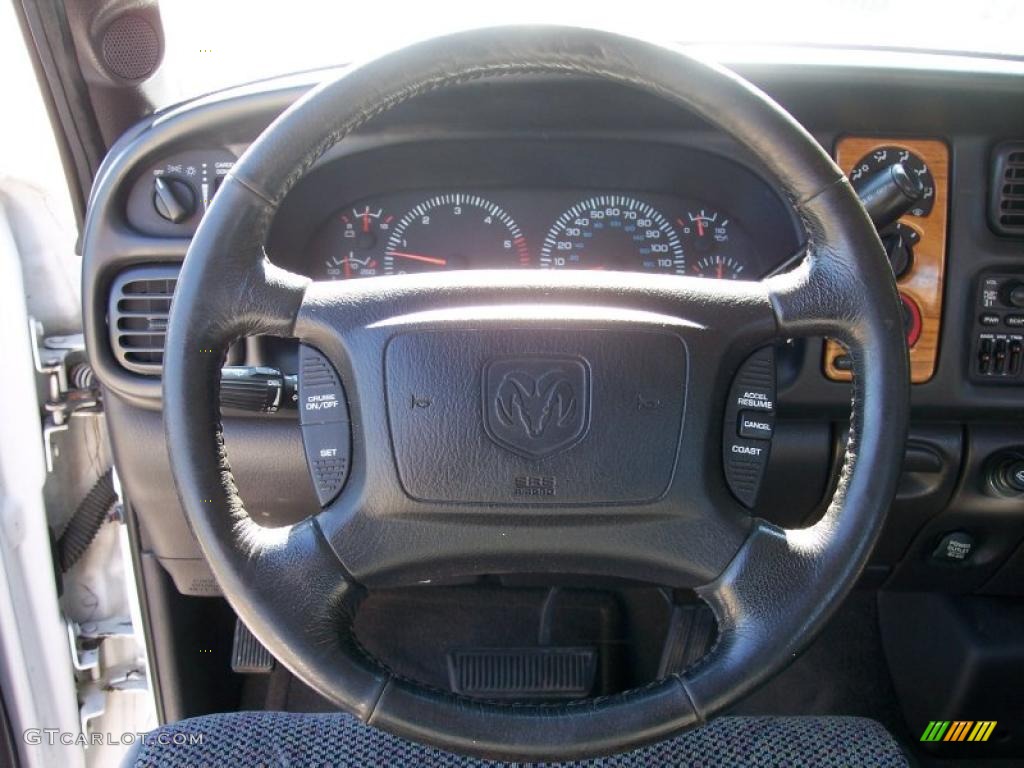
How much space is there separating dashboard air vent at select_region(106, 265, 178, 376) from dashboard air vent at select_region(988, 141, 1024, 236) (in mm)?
1189

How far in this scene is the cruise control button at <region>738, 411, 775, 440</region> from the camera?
105 cm

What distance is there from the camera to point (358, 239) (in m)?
1.48

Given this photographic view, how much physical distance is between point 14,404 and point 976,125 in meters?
1.52

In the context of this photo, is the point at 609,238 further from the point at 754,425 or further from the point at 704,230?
the point at 754,425

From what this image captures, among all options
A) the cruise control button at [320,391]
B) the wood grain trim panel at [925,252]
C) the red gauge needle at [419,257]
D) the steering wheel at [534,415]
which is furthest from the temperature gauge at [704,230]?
the cruise control button at [320,391]

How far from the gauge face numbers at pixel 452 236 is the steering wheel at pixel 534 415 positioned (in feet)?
1.47

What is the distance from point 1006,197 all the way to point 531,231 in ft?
2.28

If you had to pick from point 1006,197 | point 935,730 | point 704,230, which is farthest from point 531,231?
point 935,730

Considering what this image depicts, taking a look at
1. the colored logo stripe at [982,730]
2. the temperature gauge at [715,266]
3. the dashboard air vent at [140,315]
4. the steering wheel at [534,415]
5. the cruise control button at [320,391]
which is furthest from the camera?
the colored logo stripe at [982,730]

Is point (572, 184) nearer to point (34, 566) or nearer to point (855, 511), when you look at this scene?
point (855, 511)

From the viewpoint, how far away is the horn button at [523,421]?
99 centimetres

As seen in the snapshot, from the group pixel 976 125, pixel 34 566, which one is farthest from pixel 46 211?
pixel 976 125

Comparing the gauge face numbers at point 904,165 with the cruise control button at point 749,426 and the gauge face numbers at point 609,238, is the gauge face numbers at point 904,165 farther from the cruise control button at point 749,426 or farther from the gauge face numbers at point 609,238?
the cruise control button at point 749,426

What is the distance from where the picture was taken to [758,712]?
6.35 feet
